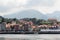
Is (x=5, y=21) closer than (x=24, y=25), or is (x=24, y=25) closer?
(x=24, y=25)

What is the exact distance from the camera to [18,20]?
4103 cm

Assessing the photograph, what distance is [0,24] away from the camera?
36.4 m

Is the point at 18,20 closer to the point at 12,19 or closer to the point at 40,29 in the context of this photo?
the point at 12,19

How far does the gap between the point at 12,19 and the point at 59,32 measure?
997 cm

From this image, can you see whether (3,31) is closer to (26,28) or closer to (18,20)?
(26,28)

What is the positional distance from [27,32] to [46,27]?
396 cm

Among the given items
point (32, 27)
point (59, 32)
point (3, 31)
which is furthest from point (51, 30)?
point (3, 31)

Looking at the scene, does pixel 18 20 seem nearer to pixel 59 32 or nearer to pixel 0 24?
pixel 0 24

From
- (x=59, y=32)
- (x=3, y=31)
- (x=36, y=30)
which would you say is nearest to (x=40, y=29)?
(x=36, y=30)

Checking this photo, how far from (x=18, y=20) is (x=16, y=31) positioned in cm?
686

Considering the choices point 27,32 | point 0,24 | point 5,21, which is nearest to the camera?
point 27,32

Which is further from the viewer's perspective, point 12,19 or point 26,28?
point 12,19

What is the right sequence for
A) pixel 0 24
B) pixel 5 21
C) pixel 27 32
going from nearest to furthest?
1. pixel 27 32
2. pixel 0 24
3. pixel 5 21

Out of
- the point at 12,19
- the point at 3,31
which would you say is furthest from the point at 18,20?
the point at 3,31
